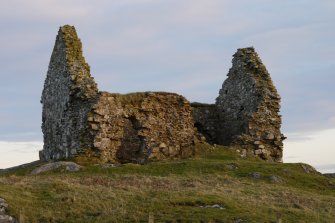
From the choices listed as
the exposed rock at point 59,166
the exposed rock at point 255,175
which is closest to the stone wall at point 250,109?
the exposed rock at point 255,175

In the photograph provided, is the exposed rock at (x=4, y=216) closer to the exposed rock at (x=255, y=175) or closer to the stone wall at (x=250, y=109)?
the exposed rock at (x=255, y=175)

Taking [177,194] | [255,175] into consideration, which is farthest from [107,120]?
[177,194]

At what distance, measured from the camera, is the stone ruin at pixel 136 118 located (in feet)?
121

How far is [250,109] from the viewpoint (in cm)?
4181

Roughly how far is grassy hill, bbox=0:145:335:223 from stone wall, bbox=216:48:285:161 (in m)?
6.43

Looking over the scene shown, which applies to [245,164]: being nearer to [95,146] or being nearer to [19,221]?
[95,146]

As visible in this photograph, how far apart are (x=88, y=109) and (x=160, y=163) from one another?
5.82 meters

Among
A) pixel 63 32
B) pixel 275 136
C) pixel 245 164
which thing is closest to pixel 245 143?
pixel 275 136

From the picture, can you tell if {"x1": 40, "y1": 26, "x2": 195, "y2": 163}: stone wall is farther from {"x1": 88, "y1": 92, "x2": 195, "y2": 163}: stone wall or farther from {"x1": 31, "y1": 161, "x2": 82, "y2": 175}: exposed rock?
{"x1": 31, "y1": 161, "x2": 82, "y2": 175}: exposed rock

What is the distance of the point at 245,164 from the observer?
33.7 m

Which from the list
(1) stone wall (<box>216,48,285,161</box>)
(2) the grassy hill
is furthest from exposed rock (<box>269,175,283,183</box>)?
(1) stone wall (<box>216,48,285,161</box>)

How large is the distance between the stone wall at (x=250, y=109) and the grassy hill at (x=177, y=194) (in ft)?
21.1

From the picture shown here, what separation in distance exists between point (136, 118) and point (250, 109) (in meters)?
8.20

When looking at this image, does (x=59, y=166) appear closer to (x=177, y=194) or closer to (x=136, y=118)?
(x=136, y=118)
